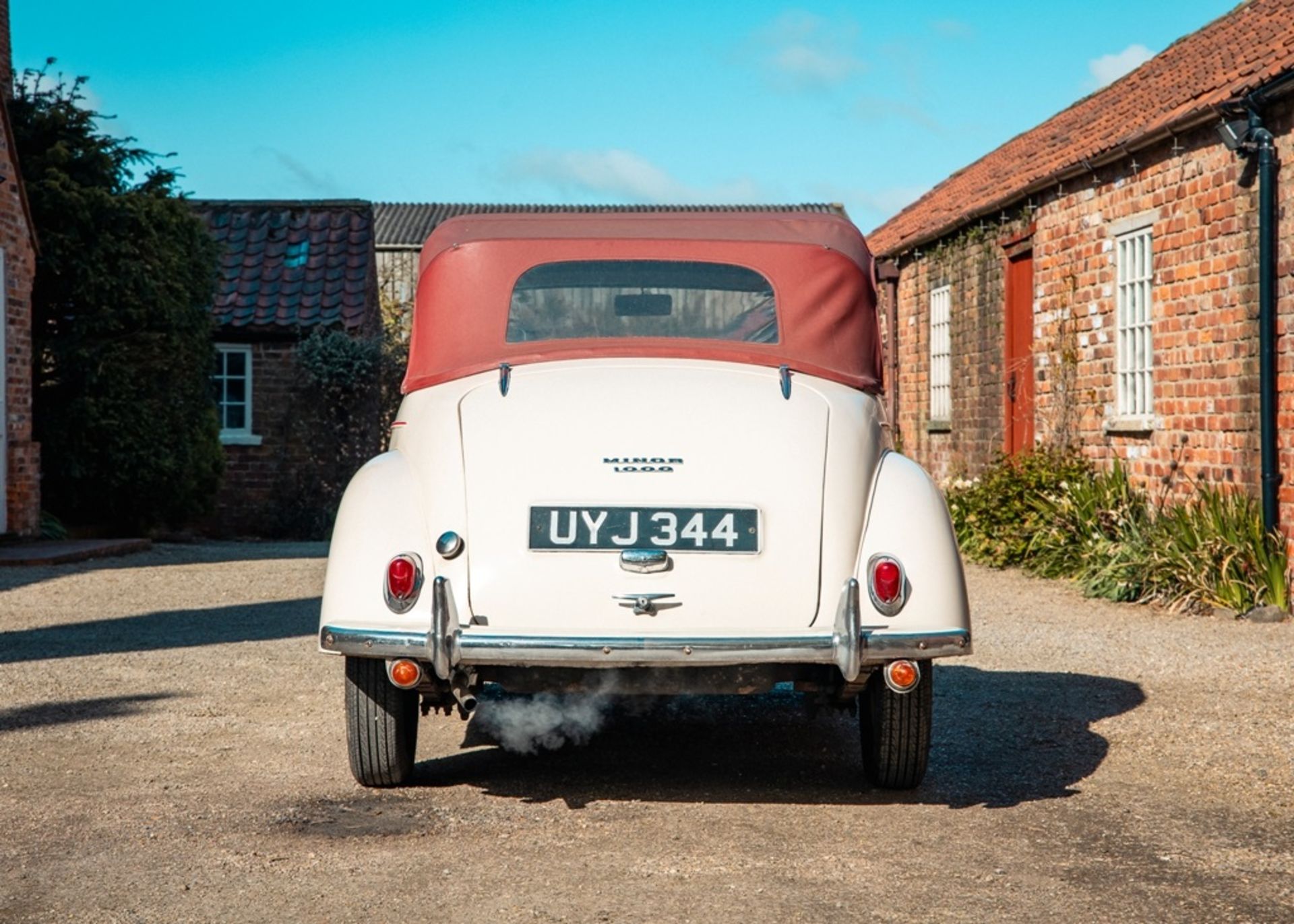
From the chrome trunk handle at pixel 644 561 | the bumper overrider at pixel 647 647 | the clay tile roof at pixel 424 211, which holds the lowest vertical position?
the bumper overrider at pixel 647 647

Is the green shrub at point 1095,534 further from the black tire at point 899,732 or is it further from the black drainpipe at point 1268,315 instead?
the black tire at point 899,732

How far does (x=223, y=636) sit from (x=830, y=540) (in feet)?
18.1

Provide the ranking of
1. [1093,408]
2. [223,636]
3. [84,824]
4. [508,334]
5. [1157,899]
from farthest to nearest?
[1093,408] < [223,636] < [508,334] < [84,824] < [1157,899]

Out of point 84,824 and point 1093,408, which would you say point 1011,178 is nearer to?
point 1093,408

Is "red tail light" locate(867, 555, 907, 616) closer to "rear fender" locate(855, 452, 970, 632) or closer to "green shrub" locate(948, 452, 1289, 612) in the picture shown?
"rear fender" locate(855, 452, 970, 632)

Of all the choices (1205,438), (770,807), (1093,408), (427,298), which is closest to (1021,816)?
(770,807)

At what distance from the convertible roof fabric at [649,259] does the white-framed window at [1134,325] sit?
24.9ft

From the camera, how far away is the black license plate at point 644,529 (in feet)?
15.9

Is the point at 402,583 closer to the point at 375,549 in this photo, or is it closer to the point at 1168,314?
the point at 375,549

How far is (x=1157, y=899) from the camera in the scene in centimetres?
406

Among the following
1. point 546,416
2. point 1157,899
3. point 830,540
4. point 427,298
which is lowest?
point 1157,899

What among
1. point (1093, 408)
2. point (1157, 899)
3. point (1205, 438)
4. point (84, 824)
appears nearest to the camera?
point (1157, 899)

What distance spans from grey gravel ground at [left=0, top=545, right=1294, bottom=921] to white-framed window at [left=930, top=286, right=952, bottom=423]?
1037 centimetres

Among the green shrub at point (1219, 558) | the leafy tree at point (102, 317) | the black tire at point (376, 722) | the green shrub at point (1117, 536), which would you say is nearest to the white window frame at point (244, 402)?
the leafy tree at point (102, 317)
